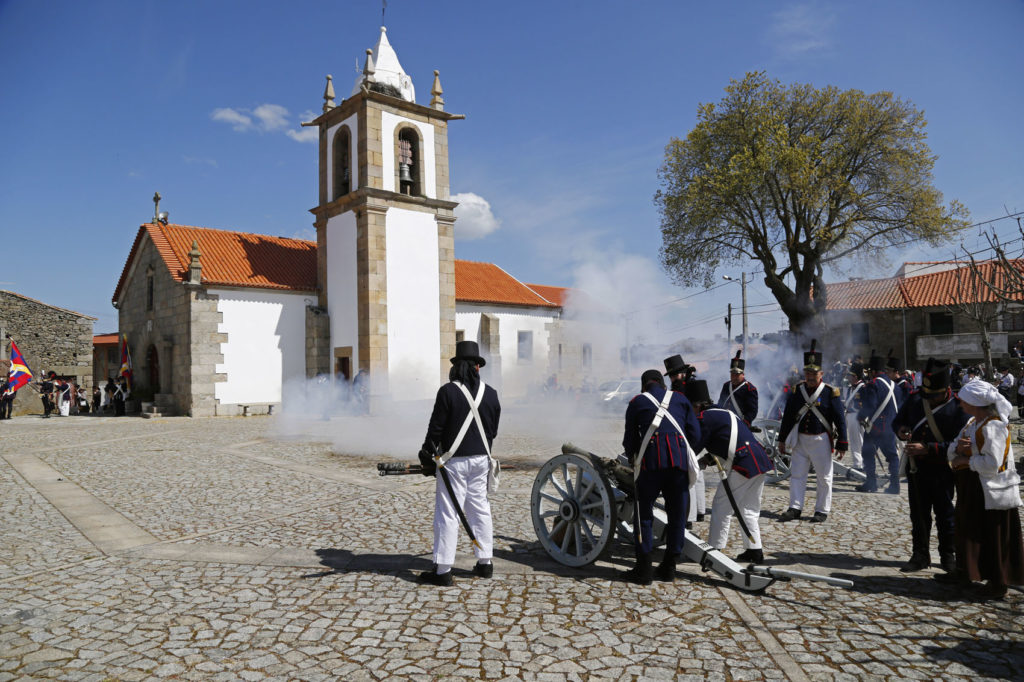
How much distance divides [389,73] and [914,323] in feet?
94.5

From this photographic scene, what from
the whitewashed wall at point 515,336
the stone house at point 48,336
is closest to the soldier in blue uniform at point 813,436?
the whitewashed wall at point 515,336

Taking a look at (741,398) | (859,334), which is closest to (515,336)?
(859,334)

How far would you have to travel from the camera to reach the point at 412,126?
22453 millimetres

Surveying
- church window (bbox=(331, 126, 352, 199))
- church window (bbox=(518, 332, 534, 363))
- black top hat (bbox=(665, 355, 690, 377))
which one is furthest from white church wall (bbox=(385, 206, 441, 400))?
black top hat (bbox=(665, 355, 690, 377))

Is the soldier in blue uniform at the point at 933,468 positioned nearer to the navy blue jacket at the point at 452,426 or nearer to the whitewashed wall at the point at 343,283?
the navy blue jacket at the point at 452,426

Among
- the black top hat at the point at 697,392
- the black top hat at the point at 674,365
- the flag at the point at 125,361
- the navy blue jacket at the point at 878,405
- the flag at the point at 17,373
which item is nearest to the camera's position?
the black top hat at the point at 697,392

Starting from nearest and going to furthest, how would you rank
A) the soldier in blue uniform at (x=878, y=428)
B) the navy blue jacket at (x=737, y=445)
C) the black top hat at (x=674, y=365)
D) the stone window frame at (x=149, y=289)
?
the navy blue jacket at (x=737, y=445), the black top hat at (x=674, y=365), the soldier in blue uniform at (x=878, y=428), the stone window frame at (x=149, y=289)

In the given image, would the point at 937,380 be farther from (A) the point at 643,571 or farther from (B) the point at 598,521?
(B) the point at 598,521

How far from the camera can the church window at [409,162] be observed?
22312 mm

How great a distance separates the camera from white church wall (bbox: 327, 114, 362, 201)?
21.8 m

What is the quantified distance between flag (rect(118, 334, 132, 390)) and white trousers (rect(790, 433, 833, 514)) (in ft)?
81.4

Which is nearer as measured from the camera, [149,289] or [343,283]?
[343,283]

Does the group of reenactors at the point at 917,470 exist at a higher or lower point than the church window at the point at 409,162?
lower

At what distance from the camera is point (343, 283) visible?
22.4 metres
